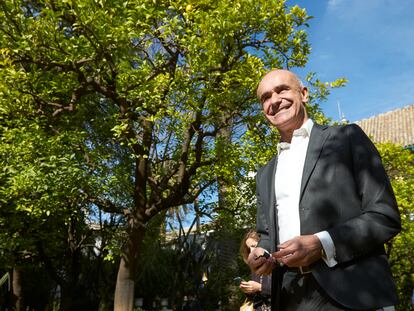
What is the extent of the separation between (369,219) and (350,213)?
125 millimetres

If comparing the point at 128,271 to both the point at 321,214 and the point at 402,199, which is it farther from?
the point at 402,199

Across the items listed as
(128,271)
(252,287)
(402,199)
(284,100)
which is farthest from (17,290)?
(284,100)

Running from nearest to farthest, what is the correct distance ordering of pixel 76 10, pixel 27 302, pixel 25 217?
pixel 76 10 < pixel 25 217 < pixel 27 302

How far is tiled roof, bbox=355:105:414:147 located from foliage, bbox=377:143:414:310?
7311mm

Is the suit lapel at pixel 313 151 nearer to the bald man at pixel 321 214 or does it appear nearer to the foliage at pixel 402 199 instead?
the bald man at pixel 321 214

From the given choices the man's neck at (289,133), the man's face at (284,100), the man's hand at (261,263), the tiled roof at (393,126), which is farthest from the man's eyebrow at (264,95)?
the tiled roof at (393,126)

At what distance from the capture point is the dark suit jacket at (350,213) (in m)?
1.73

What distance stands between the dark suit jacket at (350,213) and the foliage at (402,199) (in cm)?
1387

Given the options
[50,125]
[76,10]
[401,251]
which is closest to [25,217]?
[50,125]

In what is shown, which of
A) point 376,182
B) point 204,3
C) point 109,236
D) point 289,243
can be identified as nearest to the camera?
point 289,243

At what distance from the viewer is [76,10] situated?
300 inches

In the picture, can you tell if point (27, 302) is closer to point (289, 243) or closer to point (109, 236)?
point (109, 236)

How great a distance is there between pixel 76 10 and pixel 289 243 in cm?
717

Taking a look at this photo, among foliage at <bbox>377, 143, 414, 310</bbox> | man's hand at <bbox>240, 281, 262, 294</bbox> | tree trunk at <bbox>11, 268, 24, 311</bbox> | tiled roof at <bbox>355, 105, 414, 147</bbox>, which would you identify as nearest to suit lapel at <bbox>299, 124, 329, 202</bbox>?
man's hand at <bbox>240, 281, 262, 294</bbox>
